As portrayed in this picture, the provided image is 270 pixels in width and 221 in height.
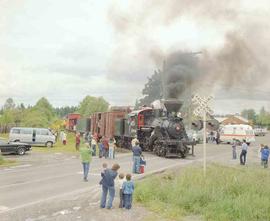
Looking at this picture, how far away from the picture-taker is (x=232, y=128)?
182ft

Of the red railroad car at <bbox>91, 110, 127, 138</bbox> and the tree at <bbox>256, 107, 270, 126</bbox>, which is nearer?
the red railroad car at <bbox>91, 110, 127, 138</bbox>

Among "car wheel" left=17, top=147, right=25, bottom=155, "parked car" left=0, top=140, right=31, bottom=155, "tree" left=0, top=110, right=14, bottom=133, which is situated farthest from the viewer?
"tree" left=0, top=110, right=14, bottom=133

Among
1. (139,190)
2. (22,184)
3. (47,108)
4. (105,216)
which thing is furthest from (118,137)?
(47,108)

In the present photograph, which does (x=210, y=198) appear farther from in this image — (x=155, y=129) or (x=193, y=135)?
(x=193, y=135)

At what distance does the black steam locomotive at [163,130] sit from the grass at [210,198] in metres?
14.0

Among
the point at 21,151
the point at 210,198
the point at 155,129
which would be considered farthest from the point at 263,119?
the point at 210,198

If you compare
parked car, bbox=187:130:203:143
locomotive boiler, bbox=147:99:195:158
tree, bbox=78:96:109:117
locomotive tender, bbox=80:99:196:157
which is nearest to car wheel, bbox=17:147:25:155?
locomotive tender, bbox=80:99:196:157

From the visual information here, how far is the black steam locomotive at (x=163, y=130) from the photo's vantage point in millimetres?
31750

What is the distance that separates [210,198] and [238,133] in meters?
42.1

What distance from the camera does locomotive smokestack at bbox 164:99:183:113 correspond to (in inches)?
1273

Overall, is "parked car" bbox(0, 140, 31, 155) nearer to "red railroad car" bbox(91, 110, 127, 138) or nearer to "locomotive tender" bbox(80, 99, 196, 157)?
"locomotive tender" bbox(80, 99, 196, 157)

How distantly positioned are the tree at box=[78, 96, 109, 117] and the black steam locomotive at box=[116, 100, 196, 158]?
282 feet

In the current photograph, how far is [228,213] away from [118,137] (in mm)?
29704

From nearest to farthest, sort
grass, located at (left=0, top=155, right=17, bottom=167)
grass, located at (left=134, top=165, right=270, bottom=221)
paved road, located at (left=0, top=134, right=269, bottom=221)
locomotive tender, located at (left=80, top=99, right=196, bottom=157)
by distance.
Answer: grass, located at (left=134, top=165, right=270, bottom=221)
paved road, located at (left=0, top=134, right=269, bottom=221)
grass, located at (left=0, top=155, right=17, bottom=167)
locomotive tender, located at (left=80, top=99, right=196, bottom=157)
